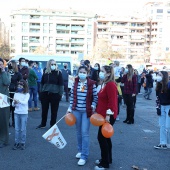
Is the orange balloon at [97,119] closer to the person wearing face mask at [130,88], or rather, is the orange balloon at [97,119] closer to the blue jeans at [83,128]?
the blue jeans at [83,128]

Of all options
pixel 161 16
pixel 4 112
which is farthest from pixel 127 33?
pixel 4 112

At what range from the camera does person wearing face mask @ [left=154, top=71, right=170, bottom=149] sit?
665 cm

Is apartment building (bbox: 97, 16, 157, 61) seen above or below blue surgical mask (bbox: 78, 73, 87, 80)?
above

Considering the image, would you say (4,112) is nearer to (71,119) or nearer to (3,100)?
(3,100)

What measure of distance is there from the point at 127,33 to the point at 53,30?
28.7 metres

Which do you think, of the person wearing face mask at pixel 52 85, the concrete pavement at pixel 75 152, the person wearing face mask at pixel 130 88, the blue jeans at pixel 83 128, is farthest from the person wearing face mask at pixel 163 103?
the person wearing face mask at pixel 130 88

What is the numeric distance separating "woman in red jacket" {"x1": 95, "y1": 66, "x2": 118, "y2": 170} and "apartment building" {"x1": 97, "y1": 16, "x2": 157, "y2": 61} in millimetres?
103180

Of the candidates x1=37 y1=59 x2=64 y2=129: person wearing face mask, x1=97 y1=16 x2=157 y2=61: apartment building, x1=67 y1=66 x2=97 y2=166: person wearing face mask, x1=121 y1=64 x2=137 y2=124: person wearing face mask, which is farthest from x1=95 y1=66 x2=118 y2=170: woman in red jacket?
x1=97 y1=16 x2=157 y2=61: apartment building

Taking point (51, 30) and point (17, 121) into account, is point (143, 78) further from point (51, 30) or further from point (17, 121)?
point (51, 30)

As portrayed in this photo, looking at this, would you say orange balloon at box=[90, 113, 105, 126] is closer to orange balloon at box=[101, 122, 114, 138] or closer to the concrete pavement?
orange balloon at box=[101, 122, 114, 138]

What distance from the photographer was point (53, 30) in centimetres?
10219

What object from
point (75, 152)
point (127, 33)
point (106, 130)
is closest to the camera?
point (106, 130)

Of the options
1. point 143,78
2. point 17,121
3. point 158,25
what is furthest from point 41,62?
point 158,25

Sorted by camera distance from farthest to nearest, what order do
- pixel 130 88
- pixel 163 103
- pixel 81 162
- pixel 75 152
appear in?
pixel 130 88 → pixel 163 103 → pixel 75 152 → pixel 81 162
